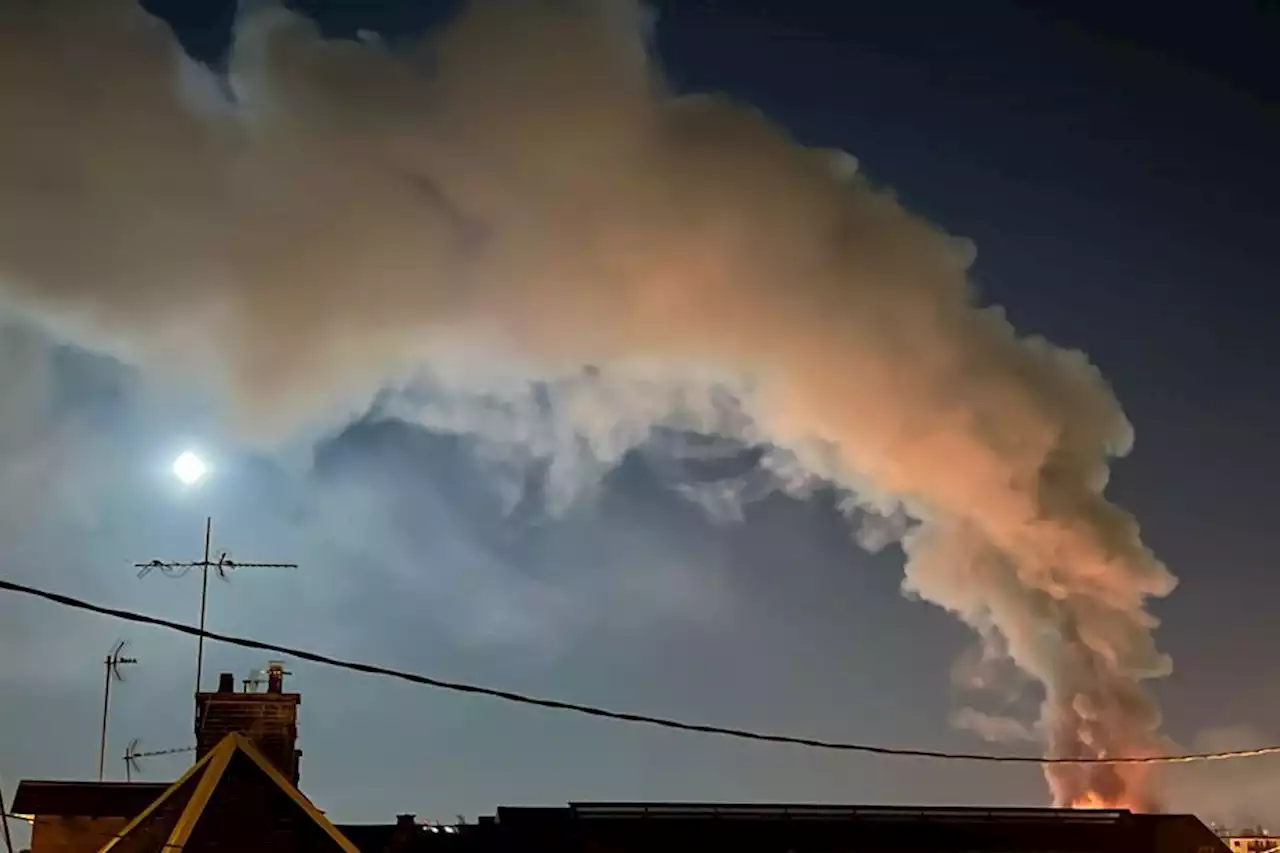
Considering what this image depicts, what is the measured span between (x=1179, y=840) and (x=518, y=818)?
1364 centimetres

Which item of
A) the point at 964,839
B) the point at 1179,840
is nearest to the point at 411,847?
the point at 964,839

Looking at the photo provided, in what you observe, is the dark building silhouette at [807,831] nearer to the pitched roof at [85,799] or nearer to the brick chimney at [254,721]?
the brick chimney at [254,721]

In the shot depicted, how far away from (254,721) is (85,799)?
3767mm

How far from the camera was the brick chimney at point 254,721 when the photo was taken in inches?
1088

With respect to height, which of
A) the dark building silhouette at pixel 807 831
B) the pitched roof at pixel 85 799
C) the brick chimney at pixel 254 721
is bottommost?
the dark building silhouette at pixel 807 831

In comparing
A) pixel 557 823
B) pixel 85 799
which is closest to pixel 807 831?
pixel 557 823

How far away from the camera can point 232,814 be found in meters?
23.7

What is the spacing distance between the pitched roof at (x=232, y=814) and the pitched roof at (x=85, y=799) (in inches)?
146

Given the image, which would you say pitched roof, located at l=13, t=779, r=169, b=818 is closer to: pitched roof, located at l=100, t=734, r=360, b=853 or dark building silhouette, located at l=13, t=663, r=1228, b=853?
dark building silhouette, located at l=13, t=663, r=1228, b=853

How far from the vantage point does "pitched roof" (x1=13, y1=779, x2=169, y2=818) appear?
27.3 meters

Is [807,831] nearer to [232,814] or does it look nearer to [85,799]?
[232,814]

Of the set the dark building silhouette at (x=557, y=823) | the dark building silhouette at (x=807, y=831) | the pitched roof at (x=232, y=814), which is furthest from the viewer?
the dark building silhouette at (x=807, y=831)

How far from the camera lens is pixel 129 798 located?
27438 mm

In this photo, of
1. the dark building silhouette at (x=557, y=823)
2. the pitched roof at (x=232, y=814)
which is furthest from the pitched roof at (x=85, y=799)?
the pitched roof at (x=232, y=814)
